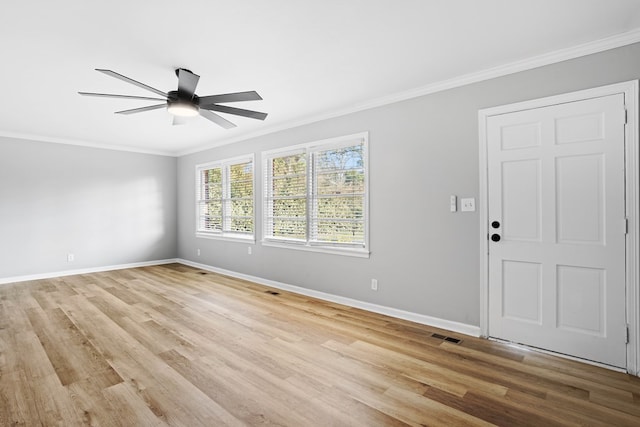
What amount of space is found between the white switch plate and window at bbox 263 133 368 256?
1152 mm

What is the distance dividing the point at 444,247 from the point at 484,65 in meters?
1.81

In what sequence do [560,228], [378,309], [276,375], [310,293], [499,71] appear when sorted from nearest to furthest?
1. [276,375]
2. [560,228]
3. [499,71]
4. [378,309]
5. [310,293]

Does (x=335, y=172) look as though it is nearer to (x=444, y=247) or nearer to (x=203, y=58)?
(x=444, y=247)

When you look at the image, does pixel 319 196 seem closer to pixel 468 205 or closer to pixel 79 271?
pixel 468 205

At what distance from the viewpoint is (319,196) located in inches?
178

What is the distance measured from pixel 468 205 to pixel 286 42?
7.55 feet

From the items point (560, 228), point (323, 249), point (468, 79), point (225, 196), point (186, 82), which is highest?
point (468, 79)

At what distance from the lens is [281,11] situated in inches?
84.7

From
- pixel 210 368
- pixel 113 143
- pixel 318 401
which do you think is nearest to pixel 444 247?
pixel 318 401

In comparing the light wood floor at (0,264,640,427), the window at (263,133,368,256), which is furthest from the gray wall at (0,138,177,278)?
the window at (263,133,368,256)

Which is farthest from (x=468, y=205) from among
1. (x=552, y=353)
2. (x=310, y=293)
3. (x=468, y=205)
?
(x=310, y=293)

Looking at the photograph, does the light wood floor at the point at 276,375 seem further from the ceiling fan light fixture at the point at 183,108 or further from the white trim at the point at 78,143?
the white trim at the point at 78,143

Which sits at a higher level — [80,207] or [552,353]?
[80,207]

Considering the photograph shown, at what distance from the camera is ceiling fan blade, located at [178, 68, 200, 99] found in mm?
2633
